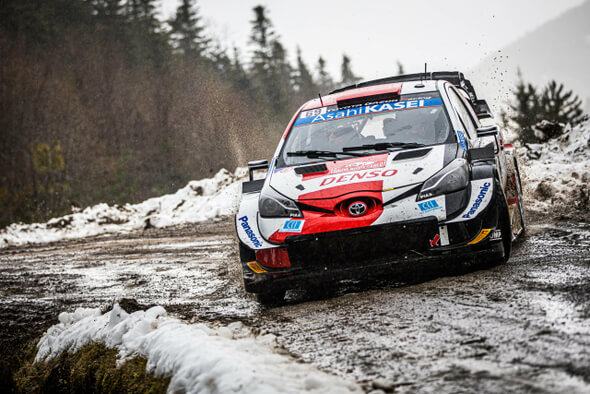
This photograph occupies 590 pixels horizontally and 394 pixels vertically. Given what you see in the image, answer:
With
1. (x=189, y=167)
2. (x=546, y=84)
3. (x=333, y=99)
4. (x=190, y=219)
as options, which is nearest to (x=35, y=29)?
(x=189, y=167)

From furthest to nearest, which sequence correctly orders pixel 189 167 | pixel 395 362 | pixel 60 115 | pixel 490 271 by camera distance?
pixel 189 167, pixel 60 115, pixel 490 271, pixel 395 362

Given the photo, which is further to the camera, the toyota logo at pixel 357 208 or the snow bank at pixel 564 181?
the snow bank at pixel 564 181

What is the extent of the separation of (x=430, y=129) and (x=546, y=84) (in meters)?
33.1

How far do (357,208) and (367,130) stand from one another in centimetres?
129

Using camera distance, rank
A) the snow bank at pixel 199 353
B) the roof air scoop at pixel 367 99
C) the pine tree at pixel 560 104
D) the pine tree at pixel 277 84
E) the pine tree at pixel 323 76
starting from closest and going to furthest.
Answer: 1. the snow bank at pixel 199 353
2. the roof air scoop at pixel 367 99
3. the pine tree at pixel 560 104
4. the pine tree at pixel 277 84
5. the pine tree at pixel 323 76

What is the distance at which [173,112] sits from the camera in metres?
44.5

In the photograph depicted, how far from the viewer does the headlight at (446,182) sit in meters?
4.02

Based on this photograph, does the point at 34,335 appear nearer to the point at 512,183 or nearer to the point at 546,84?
the point at 512,183

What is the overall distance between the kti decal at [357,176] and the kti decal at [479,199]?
624mm

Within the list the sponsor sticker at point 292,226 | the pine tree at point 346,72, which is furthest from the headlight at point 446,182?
the pine tree at point 346,72

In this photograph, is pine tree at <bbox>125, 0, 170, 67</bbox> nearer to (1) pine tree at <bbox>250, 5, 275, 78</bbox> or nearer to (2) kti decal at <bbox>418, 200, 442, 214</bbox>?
(1) pine tree at <bbox>250, 5, 275, 78</bbox>

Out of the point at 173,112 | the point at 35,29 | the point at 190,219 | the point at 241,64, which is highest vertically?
the point at 35,29

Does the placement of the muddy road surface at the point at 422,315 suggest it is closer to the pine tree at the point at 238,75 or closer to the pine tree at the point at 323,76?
the pine tree at the point at 238,75

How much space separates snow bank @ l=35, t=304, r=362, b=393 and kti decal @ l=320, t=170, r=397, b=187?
1.38 m
